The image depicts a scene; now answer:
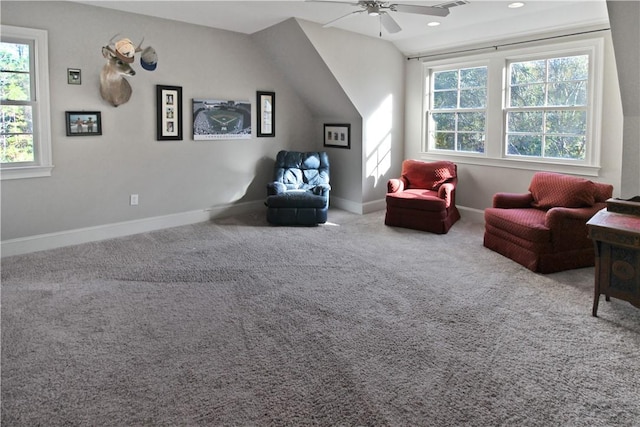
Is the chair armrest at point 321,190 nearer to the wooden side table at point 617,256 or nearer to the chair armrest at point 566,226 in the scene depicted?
the chair armrest at point 566,226

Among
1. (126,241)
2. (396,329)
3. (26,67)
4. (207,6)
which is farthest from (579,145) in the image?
(26,67)

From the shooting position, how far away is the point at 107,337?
2936 millimetres

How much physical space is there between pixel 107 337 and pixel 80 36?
3.34 meters

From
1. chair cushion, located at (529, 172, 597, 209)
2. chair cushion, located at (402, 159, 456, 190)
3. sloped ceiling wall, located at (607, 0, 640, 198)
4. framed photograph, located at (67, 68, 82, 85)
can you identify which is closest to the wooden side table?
sloped ceiling wall, located at (607, 0, 640, 198)

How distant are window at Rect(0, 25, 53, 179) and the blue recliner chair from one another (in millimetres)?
2536

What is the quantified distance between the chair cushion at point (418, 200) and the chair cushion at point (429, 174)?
A: 0.46 ft

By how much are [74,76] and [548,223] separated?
15.7 feet

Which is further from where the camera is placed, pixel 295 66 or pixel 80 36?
pixel 295 66

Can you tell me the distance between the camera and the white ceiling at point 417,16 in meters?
4.71

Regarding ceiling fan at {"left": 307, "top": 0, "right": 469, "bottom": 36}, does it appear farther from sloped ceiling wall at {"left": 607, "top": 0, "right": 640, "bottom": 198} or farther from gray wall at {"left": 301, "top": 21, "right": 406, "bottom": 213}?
gray wall at {"left": 301, "top": 21, "right": 406, "bottom": 213}

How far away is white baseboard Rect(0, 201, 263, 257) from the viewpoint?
183 inches

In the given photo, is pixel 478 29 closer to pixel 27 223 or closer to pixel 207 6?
pixel 207 6

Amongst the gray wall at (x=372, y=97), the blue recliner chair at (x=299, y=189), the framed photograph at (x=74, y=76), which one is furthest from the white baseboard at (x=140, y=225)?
the framed photograph at (x=74, y=76)

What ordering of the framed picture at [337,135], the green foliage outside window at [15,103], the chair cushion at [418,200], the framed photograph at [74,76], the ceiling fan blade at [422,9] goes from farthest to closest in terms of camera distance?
the framed picture at [337,135]
the chair cushion at [418,200]
the framed photograph at [74,76]
the green foliage outside window at [15,103]
the ceiling fan blade at [422,9]
